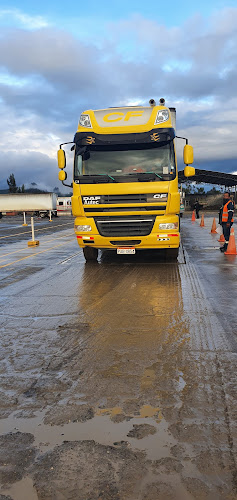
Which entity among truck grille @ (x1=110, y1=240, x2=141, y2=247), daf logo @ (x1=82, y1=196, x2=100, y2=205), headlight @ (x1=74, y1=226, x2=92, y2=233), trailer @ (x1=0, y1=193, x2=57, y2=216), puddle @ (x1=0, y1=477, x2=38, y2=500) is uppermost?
trailer @ (x1=0, y1=193, x2=57, y2=216)

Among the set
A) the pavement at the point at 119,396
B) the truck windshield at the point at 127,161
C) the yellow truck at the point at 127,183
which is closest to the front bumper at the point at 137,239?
the yellow truck at the point at 127,183

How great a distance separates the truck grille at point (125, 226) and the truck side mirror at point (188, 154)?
6.83ft

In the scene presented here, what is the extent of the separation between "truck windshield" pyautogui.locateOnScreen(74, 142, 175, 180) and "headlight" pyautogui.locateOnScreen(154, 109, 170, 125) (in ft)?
1.99

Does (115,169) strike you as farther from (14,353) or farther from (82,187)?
(14,353)

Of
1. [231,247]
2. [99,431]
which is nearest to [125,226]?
[231,247]

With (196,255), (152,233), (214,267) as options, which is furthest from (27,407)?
(196,255)

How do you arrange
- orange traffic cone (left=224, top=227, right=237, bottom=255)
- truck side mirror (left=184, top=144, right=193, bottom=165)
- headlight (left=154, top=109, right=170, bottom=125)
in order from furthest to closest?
1. orange traffic cone (left=224, top=227, right=237, bottom=255)
2. truck side mirror (left=184, top=144, right=193, bottom=165)
3. headlight (left=154, top=109, right=170, bottom=125)

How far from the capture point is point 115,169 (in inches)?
376

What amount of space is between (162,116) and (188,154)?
1.23 m

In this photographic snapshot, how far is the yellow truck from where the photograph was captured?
9.35 m

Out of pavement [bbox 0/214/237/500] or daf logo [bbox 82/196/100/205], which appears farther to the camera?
daf logo [bbox 82/196/100/205]

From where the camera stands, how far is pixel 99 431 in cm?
276

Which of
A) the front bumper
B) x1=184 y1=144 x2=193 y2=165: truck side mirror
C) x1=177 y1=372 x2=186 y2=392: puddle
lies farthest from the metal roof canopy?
x1=177 y1=372 x2=186 y2=392: puddle

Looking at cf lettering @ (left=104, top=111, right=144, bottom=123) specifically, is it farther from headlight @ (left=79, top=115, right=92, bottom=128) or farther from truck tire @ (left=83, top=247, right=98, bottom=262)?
truck tire @ (left=83, top=247, right=98, bottom=262)
